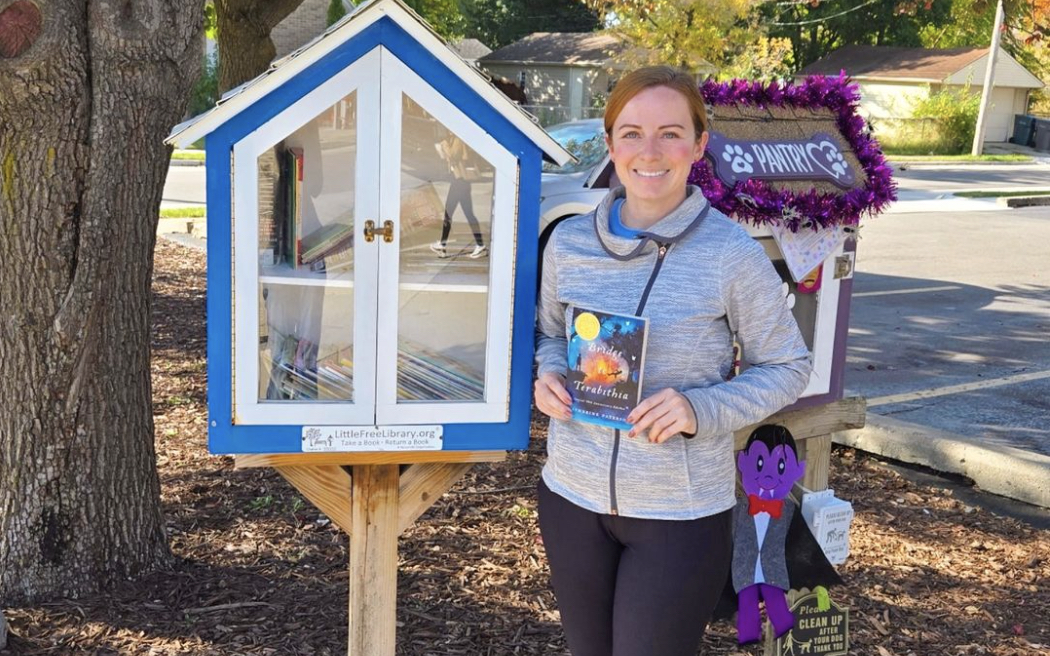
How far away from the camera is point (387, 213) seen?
7.24 feet

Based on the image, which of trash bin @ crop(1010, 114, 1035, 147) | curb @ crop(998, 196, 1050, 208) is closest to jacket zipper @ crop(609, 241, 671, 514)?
curb @ crop(998, 196, 1050, 208)

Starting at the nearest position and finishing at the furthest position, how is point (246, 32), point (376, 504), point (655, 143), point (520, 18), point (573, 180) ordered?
point (655, 143) → point (376, 504) → point (246, 32) → point (573, 180) → point (520, 18)

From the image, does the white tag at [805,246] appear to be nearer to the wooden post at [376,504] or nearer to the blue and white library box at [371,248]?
the blue and white library box at [371,248]

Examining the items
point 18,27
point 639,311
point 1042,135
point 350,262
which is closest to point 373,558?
point 350,262

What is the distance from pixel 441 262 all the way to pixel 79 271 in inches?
56.1

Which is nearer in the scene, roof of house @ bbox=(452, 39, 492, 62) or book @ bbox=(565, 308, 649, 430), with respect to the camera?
book @ bbox=(565, 308, 649, 430)

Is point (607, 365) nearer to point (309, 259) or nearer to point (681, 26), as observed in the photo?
point (309, 259)

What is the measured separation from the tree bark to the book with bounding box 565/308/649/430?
4.22 m

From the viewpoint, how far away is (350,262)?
2250mm

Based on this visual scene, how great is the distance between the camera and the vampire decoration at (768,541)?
8.84ft

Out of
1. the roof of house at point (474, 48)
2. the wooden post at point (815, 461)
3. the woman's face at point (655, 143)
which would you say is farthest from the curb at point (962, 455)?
the roof of house at point (474, 48)

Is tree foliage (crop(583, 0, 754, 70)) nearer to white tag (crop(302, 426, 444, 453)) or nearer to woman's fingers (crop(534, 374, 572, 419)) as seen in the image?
white tag (crop(302, 426, 444, 453))

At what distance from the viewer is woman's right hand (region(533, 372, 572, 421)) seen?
2.01 m

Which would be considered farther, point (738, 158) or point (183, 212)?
point (183, 212)
